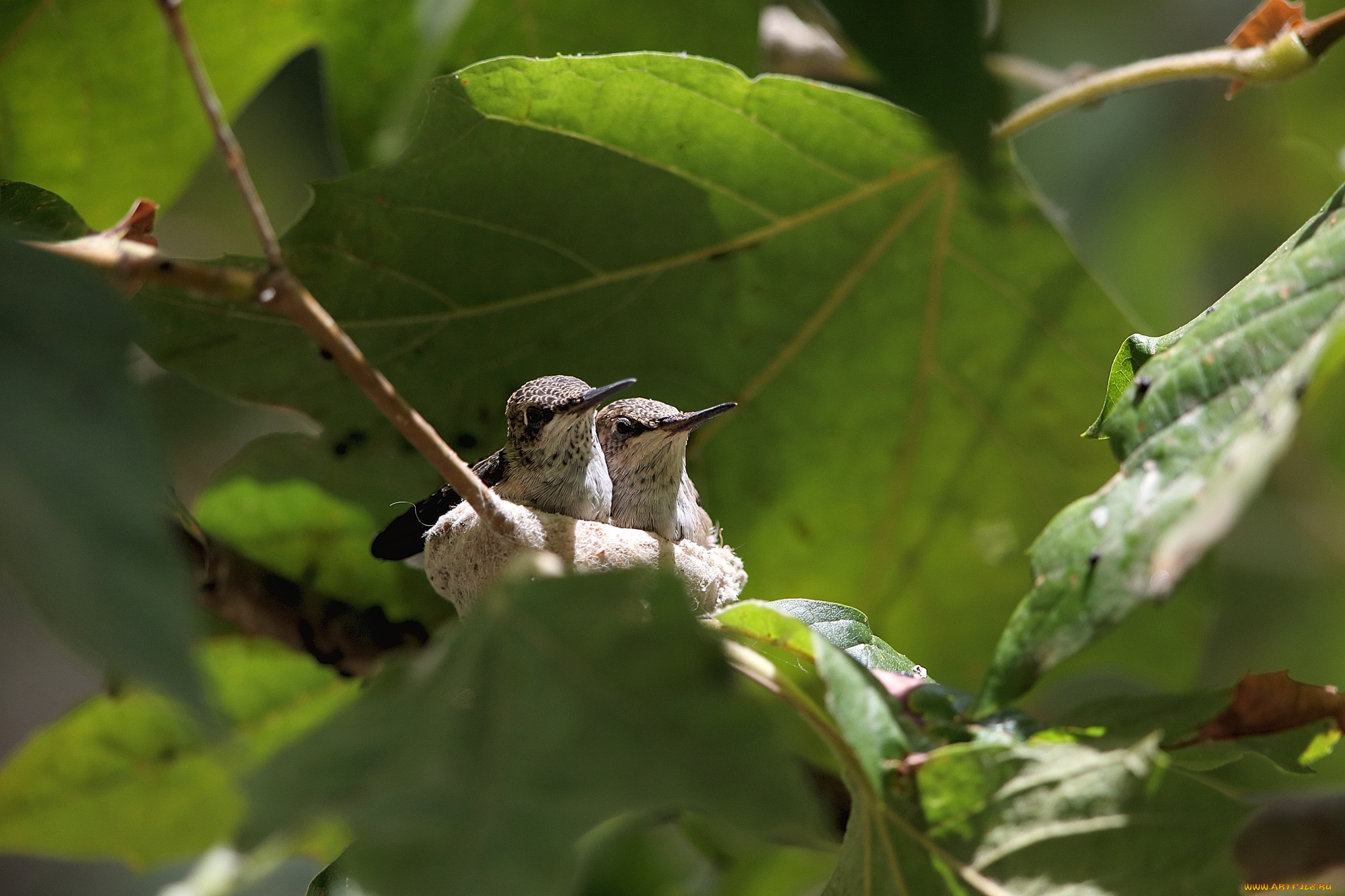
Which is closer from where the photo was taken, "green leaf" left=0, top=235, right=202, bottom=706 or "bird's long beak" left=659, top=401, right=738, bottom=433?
"green leaf" left=0, top=235, right=202, bottom=706

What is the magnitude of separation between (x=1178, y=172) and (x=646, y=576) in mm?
5345

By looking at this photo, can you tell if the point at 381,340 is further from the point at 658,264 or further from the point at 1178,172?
the point at 1178,172

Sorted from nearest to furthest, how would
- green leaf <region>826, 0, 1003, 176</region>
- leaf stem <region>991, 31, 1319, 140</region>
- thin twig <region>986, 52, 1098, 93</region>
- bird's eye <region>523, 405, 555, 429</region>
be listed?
green leaf <region>826, 0, 1003, 176</region>, leaf stem <region>991, 31, 1319, 140</region>, bird's eye <region>523, 405, 555, 429</region>, thin twig <region>986, 52, 1098, 93</region>

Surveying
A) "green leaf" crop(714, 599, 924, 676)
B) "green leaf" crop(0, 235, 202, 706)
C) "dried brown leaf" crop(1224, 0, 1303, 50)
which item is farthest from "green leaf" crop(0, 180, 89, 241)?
"dried brown leaf" crop(1224, 0, 1303, 50)

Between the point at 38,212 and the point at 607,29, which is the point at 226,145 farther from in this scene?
the point at 607,29

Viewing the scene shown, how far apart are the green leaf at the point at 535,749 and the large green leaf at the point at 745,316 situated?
3.78ft

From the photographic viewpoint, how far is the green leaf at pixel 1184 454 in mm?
1240

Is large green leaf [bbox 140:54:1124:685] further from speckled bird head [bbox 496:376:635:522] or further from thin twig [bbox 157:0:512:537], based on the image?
thin twig [bbox 157:0:512:537]

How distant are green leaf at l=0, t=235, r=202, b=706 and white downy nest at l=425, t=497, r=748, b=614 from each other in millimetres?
1022

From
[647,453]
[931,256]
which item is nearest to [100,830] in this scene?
[647,453]

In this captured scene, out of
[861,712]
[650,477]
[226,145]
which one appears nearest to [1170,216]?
[650,477]

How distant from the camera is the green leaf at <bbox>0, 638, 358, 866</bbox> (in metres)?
2.50

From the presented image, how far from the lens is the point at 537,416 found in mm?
2445

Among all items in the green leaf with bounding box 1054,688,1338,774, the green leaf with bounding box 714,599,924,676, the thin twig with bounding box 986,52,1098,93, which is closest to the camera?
the green leaf with bounding box 1054,688,1338,774
